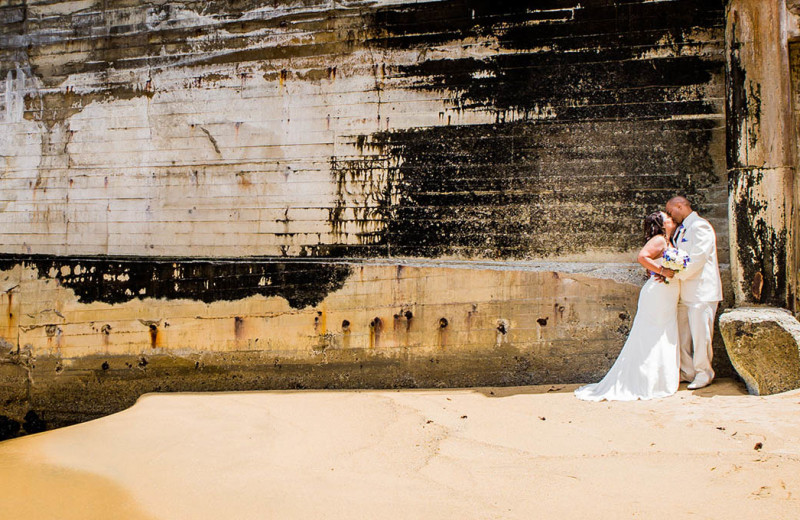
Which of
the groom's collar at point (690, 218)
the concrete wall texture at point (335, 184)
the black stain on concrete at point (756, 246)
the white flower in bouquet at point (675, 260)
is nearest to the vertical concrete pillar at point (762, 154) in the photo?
the black stain on concrete at point (756, 246)

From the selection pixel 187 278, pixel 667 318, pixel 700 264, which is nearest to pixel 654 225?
pixel 700 264

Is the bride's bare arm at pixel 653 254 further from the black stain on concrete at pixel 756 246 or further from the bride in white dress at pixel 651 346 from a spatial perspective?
the black stain on concrete at pixel 756 246

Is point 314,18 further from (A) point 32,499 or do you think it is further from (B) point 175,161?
(A) point 32,499

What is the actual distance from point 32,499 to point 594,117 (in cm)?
503

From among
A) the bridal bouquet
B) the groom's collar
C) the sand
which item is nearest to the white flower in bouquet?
the bridal bouquet

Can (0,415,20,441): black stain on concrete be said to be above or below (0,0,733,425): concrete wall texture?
below

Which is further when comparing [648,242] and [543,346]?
[543,346]

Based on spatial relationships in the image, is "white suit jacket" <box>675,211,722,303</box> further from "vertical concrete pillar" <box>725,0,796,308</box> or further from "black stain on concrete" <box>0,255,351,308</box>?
"black stain on concrete" <box>0,255,351,308</box>

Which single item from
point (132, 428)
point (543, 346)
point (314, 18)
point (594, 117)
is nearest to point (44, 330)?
point (132, 428)

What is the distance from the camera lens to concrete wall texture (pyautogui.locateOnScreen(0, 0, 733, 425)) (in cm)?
511

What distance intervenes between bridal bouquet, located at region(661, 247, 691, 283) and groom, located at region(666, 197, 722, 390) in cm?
4

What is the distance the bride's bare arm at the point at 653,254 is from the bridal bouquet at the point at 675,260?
0.05 metres

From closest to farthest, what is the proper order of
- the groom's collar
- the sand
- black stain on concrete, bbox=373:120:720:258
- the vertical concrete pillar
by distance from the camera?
the sand < the vertical concrete pillar < the groom's collar < black stain on concrete, bbox=373:120:720:258

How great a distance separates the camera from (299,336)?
5551 mm
